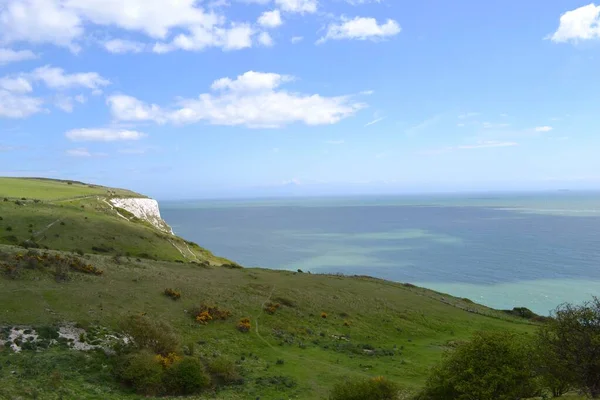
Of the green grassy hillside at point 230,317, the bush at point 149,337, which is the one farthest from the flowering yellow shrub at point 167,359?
the green grassy hillside at point 230,317

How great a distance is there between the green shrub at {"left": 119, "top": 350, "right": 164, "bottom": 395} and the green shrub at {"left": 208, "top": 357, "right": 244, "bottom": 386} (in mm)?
4046

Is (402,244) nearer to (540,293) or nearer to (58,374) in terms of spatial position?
(540,293)

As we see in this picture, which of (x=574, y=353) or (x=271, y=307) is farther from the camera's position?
(x=271, y=307)

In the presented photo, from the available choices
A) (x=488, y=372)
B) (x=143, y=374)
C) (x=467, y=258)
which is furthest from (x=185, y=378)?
(x=467, y=258)

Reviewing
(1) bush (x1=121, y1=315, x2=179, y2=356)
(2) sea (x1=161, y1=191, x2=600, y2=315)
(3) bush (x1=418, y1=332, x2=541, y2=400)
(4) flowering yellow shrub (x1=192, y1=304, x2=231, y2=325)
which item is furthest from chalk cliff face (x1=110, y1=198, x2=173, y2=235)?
(3) bush (x1=418, y1=332, x2=541, y2=400)

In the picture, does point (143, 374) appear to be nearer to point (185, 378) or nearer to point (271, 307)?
point (185, 378)

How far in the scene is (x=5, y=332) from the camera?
2903 centimetres

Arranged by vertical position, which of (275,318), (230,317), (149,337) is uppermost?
(149,337)

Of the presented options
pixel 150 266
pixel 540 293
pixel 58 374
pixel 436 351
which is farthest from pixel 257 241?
pixel 58 374

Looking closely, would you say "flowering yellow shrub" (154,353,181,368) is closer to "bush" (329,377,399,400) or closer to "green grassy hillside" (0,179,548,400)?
"green grassy hillside" (0,179,548,400)

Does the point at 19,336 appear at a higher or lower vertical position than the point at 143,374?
higher

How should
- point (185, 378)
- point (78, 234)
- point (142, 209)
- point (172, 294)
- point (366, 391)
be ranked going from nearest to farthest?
point (366, 391) → point (185, 378) → point (172, 294) → point (78, 234) → point (142, 209)

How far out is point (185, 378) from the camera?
27.3 metres

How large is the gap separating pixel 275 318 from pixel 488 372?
27090 millimetres
